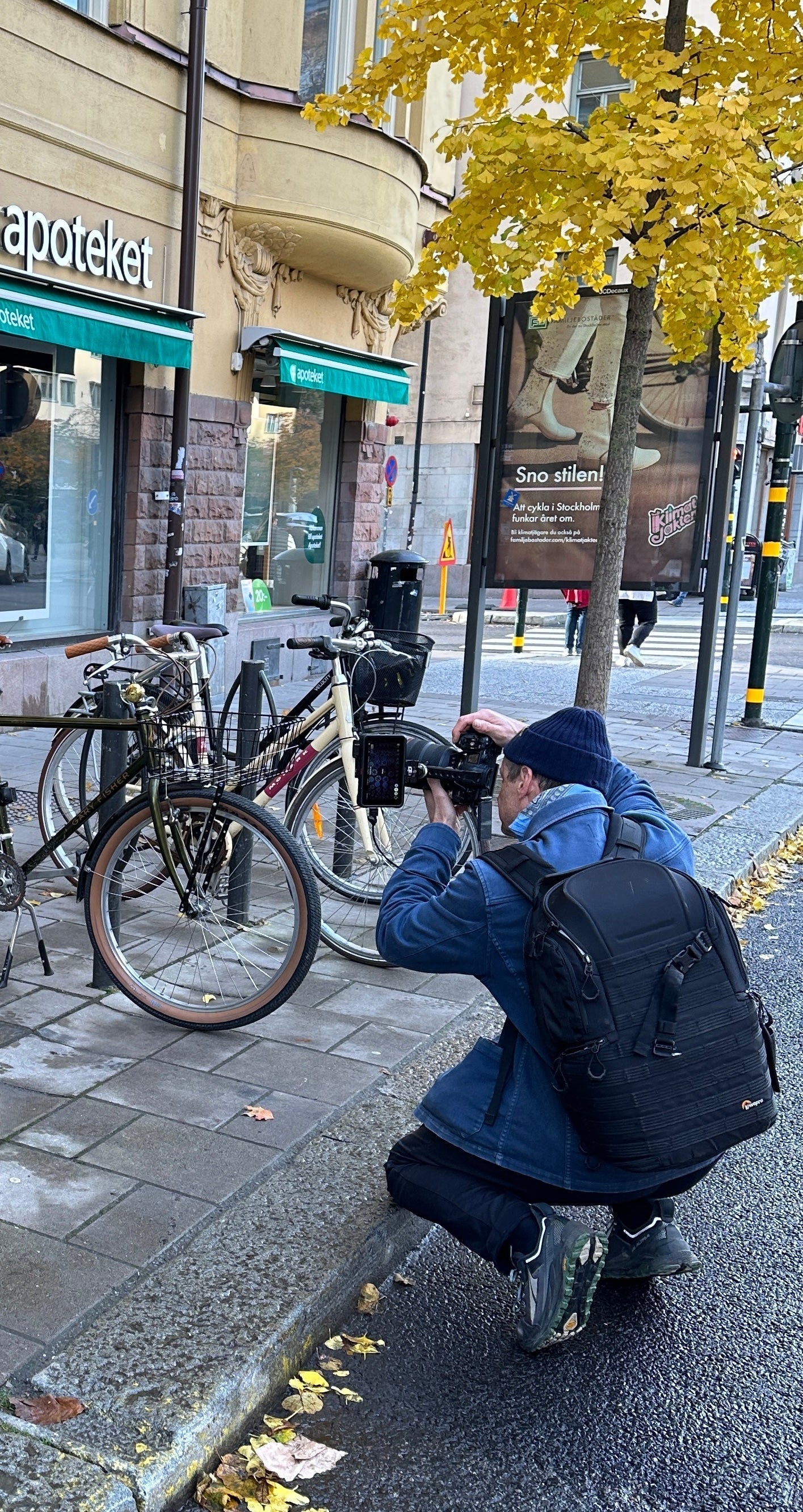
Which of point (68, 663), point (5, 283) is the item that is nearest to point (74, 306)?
point (5, 283)

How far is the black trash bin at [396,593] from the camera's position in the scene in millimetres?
10984

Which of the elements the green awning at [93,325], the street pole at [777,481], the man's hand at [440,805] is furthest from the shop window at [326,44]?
the man's hand at [440,805]

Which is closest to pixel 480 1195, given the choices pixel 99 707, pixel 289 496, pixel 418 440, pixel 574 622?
pixel 99 707

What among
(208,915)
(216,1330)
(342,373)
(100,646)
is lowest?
(216,1330)

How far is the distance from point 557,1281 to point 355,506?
12508 millimetres

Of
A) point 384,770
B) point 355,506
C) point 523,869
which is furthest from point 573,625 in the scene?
point 523,869

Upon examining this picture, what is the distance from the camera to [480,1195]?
2971 millimetres

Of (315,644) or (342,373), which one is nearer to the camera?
(315,644)

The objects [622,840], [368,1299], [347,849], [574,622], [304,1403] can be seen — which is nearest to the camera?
[304,1403]

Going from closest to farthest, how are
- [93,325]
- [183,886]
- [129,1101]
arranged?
[129,1101]
[183,886]
[93,325]

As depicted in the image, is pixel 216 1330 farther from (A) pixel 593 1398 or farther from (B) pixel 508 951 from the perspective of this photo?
(B) pixel 508 951

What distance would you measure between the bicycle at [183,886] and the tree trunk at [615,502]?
10.5ft

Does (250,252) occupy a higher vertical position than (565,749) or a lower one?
higher

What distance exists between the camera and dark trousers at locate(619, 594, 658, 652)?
14992mm
